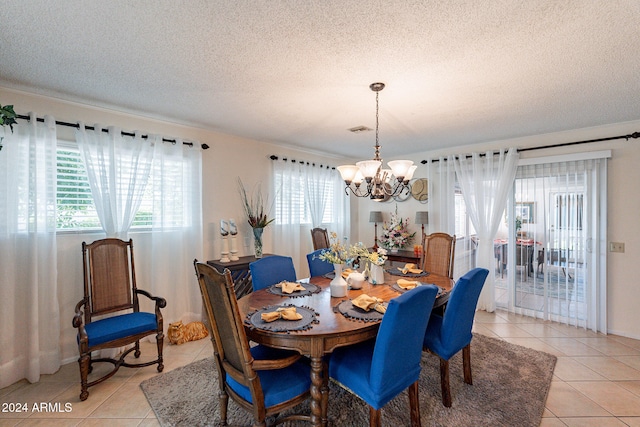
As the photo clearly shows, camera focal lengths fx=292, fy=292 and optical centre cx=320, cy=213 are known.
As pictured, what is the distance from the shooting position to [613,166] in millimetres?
3436

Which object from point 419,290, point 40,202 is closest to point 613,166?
point 419,290

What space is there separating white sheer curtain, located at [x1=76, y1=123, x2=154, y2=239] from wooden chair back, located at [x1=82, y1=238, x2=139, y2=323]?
0.21m

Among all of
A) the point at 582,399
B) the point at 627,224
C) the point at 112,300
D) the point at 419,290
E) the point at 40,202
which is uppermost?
the point at 40,202

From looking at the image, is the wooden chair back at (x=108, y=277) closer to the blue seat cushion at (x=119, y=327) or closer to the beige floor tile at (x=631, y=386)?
the blue seat cushion at (x=119, y=327)

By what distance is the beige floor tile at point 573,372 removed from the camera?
2.55 m

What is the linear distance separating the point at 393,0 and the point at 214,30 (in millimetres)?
1002

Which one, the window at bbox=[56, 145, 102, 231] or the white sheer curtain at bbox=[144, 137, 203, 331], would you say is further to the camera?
the white sheer curtain at bbox=[144, 137, 203, 331]

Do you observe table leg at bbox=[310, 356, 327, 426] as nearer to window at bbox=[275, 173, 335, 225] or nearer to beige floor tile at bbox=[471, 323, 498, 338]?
beige floor tile at bbox=[471, 323, 498, 338]

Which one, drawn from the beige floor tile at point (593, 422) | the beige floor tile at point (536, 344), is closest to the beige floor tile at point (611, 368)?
the beige floor tile at point (536, 344)

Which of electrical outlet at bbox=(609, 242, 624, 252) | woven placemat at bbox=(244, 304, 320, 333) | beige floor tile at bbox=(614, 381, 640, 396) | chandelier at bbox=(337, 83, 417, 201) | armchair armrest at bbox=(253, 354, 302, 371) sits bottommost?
beige floor tile at bbox=(614, 381, 640, 396)

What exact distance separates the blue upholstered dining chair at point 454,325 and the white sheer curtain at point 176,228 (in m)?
2.71

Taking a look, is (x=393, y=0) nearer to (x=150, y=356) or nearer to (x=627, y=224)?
(x=150, y=356)

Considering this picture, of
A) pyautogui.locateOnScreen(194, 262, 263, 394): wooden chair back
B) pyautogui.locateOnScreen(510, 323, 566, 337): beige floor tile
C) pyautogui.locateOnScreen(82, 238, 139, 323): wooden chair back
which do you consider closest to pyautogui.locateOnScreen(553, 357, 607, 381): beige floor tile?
pyautogui.locateOnScreen(510, 323, 566, 337): beige floor tile

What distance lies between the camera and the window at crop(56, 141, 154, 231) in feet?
8.99
